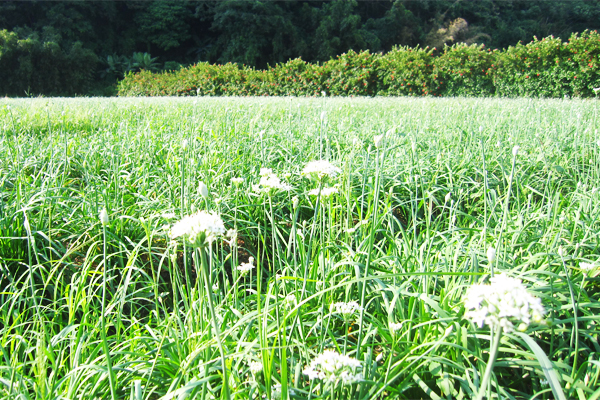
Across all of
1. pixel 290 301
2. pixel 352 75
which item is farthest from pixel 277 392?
pixel 352 75

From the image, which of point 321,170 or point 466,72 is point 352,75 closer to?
A: point 466,72

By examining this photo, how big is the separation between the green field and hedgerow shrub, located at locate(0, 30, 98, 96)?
22.8m

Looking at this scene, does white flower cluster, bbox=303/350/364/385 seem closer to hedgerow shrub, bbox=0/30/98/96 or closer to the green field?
the green field

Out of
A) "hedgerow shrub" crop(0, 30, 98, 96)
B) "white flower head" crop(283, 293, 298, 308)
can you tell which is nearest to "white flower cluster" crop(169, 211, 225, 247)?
"white flower head" crop(283, 293, 298, 308)

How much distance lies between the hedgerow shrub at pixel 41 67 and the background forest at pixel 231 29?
0.20 ft

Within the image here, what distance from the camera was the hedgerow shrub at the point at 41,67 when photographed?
21844mm

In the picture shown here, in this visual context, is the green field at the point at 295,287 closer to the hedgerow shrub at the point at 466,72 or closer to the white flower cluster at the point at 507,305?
the white flower cluster at the point at 507,305

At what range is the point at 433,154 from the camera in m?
3.17

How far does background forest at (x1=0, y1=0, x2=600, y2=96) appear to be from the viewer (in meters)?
24.3

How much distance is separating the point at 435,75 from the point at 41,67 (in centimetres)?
2305

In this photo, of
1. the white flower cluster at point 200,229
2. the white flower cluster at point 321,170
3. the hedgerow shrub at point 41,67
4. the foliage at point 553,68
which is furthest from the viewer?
the hedgerow shrub at point 41,67

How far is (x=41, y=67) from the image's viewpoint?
23.0 m

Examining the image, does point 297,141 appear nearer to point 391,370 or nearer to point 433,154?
point 433,154

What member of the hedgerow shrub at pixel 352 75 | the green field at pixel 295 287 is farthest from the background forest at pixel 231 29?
the green field at pixel 295 287
